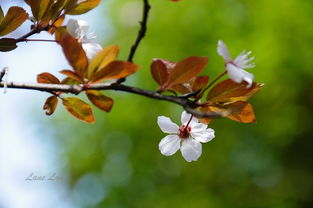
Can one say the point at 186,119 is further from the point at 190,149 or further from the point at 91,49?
the point at 91,49

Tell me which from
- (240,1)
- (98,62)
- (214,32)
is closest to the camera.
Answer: (98,62)

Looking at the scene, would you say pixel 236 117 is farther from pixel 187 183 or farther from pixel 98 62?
pixel 187 183

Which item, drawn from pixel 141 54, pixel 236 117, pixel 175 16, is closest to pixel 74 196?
pixel 141 54

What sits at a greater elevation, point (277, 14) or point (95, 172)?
point (277, 14)

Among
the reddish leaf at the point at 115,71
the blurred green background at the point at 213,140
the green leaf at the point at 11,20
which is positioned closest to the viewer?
the reddish leaf at the point at 115,71

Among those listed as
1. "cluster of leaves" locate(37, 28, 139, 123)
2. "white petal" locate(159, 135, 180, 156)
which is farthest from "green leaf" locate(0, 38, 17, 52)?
"white petal" locate(159, 135, 180, 156)

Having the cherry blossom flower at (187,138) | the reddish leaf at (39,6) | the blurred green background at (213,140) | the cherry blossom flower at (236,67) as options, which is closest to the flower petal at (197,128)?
the cherry blossom flower at (187,138)

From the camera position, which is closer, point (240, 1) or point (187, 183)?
point (187, 183)

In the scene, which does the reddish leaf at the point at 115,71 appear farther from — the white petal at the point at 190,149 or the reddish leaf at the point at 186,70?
the white petal at the point at 190,149

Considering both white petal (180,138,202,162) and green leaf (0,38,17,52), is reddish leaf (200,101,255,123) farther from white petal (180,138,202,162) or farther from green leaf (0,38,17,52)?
green leaf (0,38,17,52)
